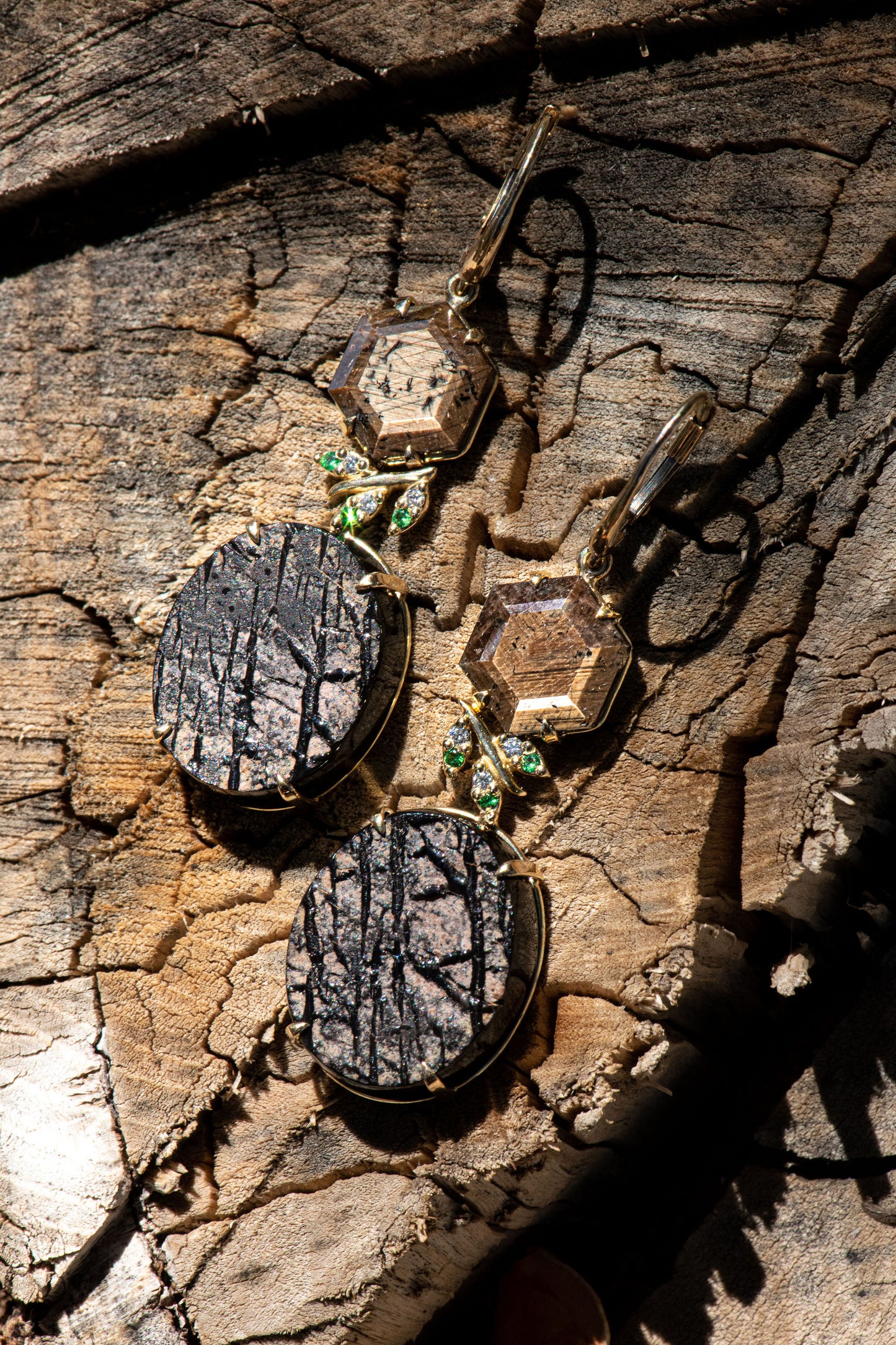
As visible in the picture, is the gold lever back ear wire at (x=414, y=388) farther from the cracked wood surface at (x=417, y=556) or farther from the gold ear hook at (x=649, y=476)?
the gold ear hook at (x=649, y=476)

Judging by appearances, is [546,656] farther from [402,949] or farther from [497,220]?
[497,220]

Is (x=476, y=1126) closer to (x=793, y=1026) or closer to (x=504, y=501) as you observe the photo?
(x=793, y=1026)

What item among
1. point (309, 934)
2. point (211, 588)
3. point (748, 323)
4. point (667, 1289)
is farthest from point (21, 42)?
point (667, 1289)

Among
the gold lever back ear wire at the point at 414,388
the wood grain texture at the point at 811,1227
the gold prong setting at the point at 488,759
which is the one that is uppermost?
the gold lever back ear wire at the point at 414,388

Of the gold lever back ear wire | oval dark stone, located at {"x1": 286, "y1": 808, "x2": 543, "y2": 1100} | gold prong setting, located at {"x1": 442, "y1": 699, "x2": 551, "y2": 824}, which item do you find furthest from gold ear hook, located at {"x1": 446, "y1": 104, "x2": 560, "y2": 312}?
oval dark stone, located at {"x1": 286, "y1": 808, "x2": 543, "y2": 1100}

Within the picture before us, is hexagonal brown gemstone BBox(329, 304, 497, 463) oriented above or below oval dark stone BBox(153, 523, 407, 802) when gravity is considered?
above

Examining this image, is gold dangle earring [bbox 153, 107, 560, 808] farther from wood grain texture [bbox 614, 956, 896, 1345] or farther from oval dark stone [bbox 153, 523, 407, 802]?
wood grain texture [bbox 614, 956, 896, 1345]

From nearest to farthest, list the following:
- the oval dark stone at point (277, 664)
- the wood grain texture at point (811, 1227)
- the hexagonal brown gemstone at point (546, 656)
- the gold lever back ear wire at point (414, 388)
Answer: the wood grain texture at point (811, 1227) < the hexagonal brown gemstone at point (546, 656) < the oval dark stone at point (277, 664) < the gold lever back ear wire at point (414, 388)

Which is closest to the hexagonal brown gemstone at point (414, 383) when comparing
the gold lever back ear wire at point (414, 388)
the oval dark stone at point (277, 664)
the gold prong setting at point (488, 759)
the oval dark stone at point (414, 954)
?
the gold lever back ear wire at point (414, 388)
